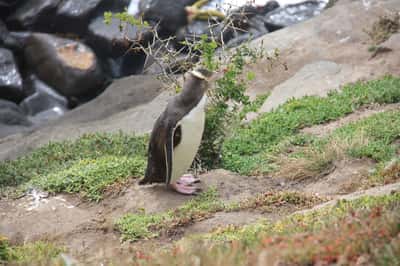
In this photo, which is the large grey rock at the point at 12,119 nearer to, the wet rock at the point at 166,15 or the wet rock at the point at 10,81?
the wet rock at the point at 10,81

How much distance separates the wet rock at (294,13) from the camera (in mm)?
21102

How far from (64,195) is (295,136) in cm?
340

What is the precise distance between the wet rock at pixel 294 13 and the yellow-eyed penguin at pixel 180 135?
12241 mm

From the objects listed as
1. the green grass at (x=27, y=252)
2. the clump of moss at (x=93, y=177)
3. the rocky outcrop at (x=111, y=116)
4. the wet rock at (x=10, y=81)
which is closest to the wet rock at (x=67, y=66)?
the wet rock at (x=10, y=81)

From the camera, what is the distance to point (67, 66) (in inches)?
724

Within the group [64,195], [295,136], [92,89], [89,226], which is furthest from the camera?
[92,89]

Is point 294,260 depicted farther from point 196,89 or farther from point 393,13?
point 393,13

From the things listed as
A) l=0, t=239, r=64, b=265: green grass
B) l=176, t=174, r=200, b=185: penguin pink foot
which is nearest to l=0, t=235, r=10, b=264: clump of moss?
l=0, t=239, r=64, b=265: green grass

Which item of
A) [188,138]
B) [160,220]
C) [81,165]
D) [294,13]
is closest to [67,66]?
[294,13]

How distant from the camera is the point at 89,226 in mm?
8594

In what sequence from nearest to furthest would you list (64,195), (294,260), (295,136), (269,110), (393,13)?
(294,260) < (64,195) < (295,136) < (269,110) < (393,13)

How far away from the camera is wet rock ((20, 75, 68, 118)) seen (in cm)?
1845

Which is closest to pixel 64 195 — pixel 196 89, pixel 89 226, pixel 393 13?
pixel 89 226

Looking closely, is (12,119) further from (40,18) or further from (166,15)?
(166,15)
